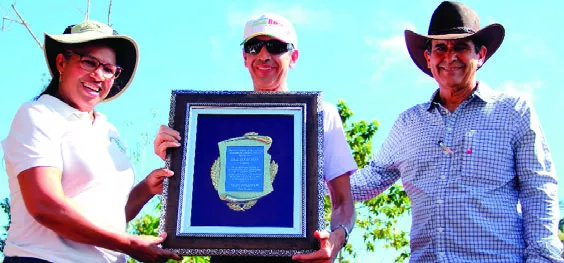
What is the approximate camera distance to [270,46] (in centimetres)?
438

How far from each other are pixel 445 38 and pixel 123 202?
2.39 meters

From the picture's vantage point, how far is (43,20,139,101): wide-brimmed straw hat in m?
4.08

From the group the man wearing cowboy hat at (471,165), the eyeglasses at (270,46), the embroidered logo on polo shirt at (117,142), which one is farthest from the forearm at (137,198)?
the man wearing cowboy hat at (471,165)

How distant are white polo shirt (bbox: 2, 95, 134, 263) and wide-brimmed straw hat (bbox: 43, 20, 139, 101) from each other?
15.4 inches

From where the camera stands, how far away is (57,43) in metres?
4.15

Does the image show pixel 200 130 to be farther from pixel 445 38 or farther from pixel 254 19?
pixel 445 38

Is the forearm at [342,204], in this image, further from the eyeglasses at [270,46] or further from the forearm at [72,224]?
the forearm at [72,224]

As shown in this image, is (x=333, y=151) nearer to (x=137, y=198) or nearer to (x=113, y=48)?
(x=137, y=198)

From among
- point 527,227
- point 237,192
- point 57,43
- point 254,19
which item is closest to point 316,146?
point 237,192

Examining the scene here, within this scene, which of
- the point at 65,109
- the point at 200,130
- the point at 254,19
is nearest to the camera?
the point at 65,109

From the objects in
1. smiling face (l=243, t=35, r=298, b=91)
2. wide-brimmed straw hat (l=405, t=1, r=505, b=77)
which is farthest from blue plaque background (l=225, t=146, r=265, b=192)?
wide-brimmed straw hat (l=405, t=1, r=505, b=77)

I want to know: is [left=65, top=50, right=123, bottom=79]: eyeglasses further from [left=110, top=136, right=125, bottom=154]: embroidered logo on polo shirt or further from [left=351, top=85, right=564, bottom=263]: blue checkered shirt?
[left=351, top=85, right=564, bottom=263]: blue checkered shirt

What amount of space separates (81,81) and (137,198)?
2.85ft

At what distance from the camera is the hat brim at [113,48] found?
4.07 m
